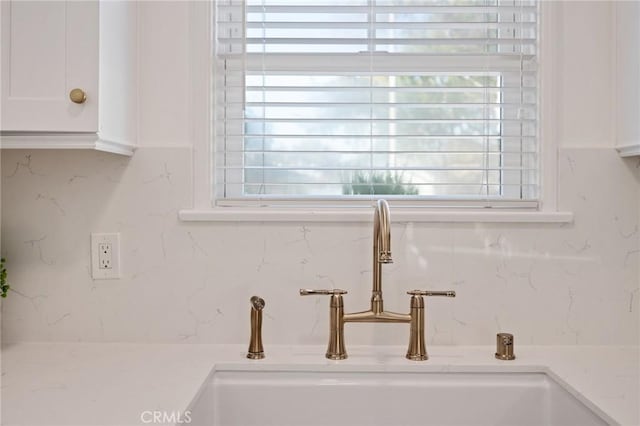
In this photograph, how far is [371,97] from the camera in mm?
1739

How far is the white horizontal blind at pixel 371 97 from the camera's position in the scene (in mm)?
1728

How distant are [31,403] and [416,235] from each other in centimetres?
99

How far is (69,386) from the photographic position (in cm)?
129

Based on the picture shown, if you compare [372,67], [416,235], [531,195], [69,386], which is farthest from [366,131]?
[69,386]

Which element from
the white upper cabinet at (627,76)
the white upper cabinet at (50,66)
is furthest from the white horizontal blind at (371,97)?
the white upper cabinet at (50,66)

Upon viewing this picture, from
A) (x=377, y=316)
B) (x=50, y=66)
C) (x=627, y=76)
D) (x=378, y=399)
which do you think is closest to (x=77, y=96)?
(x=50, y=66)

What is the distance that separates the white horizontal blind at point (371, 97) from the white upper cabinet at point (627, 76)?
212mm

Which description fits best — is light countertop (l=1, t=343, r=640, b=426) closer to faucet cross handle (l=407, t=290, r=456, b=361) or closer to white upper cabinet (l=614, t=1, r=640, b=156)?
faucet cross handle (l=407, t=290, r=456, b=361)

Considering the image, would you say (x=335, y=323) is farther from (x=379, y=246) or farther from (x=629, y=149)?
(x=629, y=149)

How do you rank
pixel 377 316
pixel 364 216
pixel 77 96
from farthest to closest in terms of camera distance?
pixel 364 216, pixel 377 316, pixel 77 96

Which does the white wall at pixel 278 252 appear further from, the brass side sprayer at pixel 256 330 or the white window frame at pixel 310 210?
the brass side sprayer at pixel 256 330

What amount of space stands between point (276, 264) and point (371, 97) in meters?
0.54

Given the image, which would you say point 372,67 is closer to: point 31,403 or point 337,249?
point 337,249

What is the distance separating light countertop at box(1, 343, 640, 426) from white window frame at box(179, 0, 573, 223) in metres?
0.35
